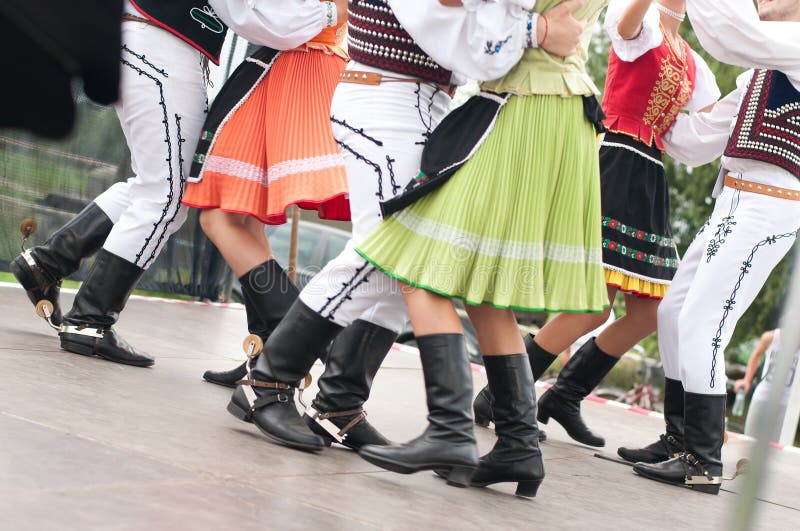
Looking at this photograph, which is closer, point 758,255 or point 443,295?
point 443,295

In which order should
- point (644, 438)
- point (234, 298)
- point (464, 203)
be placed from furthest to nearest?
1. point (234, 298)
2. point (644, 438)
3. point (464, 203)

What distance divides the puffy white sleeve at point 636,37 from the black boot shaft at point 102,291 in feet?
6.53

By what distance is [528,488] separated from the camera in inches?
103

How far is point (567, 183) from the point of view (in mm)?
2496

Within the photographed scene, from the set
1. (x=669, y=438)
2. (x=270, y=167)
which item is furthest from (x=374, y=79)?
(x=669, y=438)

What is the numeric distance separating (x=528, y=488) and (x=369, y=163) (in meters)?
0.98

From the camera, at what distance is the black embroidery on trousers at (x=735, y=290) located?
10.8ft

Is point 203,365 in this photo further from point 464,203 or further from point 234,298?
point 234,298

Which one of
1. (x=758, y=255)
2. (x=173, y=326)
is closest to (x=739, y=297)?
(x=758, y=255)

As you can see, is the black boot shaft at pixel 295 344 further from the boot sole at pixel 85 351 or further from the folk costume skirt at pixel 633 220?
the folk costume skirt at pixel 633 220

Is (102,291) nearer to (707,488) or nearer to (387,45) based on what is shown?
(387,45)

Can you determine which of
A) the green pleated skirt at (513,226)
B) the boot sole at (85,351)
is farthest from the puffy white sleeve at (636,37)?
the boot sole at (85,351)

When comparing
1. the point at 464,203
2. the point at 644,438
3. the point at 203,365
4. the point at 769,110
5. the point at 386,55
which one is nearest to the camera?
the point at 464,203

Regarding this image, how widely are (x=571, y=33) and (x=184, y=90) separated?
62.1 inches
